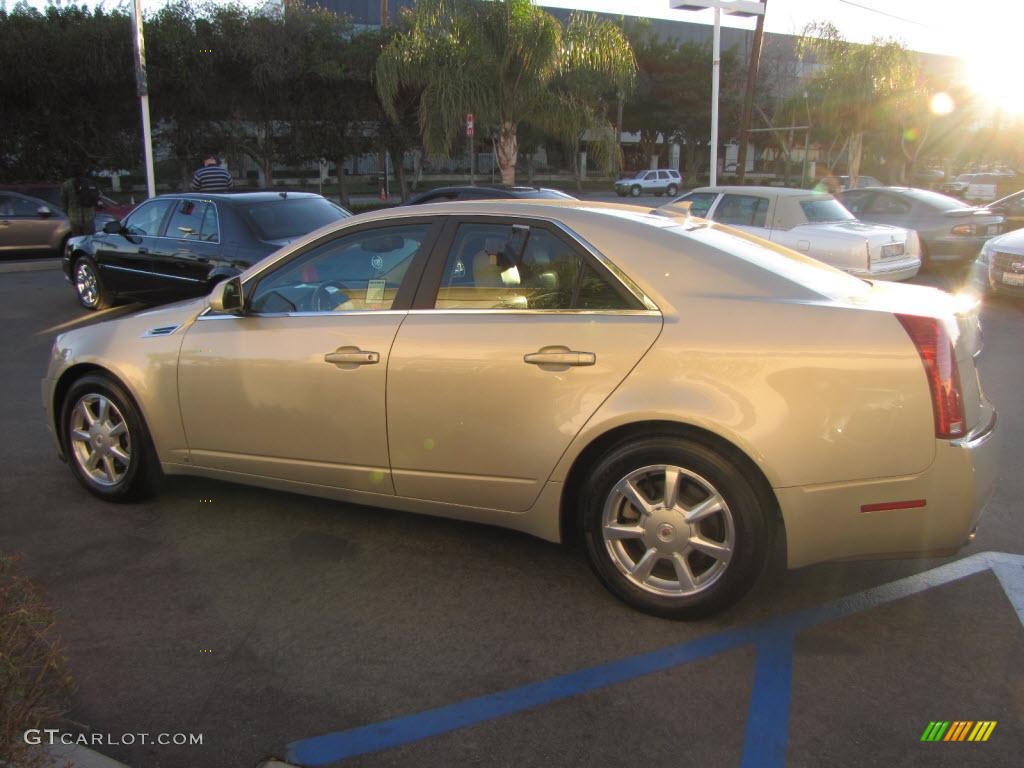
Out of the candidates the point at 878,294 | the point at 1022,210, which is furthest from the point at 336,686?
the point at 1022,210

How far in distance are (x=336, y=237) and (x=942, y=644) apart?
10.4 ft

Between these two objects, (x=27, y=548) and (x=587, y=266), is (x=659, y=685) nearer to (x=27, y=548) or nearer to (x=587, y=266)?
(x=587, y=266)

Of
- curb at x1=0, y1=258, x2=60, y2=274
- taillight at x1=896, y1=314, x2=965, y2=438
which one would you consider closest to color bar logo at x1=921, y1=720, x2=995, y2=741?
taillight at x1=896, y1=314, x2=965, y2=438

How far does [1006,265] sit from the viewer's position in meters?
10.9

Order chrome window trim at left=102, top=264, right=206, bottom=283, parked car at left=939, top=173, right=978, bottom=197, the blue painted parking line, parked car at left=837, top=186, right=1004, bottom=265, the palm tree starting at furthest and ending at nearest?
1. parked car at left=939, top=173, right=978, bottom=197
2. the palm tree
3. parked car at left=837, top=186, right=1004, bottom=265
4. chrome window trim at left=102, top=264, right=206, bottom=283
5. the blue painted parking line

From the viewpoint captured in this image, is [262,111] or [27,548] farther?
[262,111]

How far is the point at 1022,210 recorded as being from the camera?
15727mm

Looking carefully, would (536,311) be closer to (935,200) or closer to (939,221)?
(939,221)

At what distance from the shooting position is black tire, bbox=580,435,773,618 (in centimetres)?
326

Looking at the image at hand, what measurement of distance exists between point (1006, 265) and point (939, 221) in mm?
3292

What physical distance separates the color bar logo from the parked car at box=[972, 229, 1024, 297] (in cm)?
955

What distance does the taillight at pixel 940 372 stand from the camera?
3.09 metres

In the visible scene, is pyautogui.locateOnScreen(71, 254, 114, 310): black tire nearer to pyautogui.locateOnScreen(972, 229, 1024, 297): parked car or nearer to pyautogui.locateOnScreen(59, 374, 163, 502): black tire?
pyautogui.locateOnScreen(59, 374, 163, 502): black tire

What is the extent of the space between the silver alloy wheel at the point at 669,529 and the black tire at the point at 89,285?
9.24m
